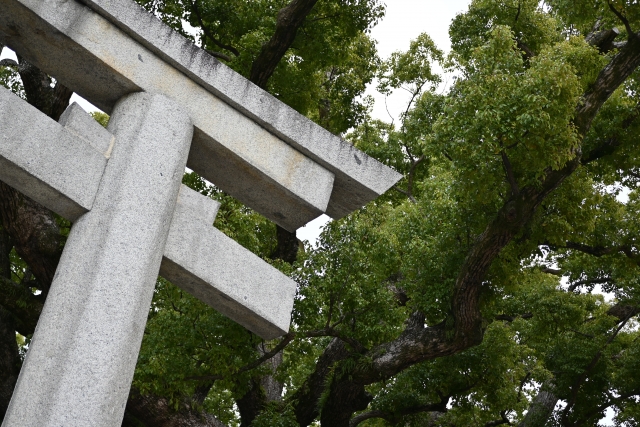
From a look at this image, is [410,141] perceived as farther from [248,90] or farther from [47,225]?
[248,90]

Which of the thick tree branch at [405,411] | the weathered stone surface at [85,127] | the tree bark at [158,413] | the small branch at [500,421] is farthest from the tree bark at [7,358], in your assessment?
the small branch at [500,421]

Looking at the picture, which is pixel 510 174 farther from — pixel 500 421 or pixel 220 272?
pixel 500 421

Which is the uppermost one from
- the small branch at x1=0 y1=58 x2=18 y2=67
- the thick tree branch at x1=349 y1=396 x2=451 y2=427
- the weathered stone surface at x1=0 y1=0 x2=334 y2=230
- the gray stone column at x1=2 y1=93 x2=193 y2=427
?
the small branch at x1=0 y1=58 x2=18 y2=67

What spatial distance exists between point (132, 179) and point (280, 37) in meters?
6.96

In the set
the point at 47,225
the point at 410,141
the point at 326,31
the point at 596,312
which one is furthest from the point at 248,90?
the point at 596,312

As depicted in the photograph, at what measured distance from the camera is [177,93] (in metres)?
4.27

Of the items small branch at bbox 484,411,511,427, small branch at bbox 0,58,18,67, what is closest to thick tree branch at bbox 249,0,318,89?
small branch at bbox 0,58,18,67

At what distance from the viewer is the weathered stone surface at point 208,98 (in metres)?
4.09

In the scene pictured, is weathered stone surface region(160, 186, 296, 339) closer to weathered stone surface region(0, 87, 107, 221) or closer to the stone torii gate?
the stone torii gate

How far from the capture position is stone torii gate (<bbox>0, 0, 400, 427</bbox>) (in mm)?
3469

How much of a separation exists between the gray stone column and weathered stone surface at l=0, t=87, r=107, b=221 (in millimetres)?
91

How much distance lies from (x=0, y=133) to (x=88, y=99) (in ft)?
2.64

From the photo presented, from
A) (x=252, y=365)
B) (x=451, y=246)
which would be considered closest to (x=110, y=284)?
(x=252, y=365)

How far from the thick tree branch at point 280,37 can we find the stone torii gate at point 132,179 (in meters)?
6.03
